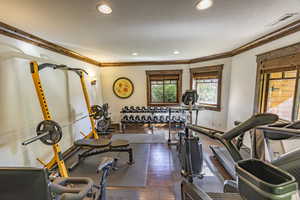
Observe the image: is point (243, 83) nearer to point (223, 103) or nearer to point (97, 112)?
point (223, 103)

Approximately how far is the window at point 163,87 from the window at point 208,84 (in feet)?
2.11

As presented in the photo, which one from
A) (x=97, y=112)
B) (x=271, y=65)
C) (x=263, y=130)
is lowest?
(x=97, y=112)

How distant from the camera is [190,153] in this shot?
180 cm

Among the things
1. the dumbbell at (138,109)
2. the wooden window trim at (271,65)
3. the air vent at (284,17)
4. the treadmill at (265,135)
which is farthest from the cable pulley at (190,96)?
the dumbbell at (138,109)

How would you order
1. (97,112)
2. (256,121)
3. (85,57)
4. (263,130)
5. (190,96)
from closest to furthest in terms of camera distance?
(256,121) < (263,130) < (190,96) < (97,112) < (85,57)

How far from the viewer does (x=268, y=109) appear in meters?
2.82

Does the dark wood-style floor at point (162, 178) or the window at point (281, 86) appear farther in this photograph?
the window at point (281, 86)

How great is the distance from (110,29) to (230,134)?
221cm

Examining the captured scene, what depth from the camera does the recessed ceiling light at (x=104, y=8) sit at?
1485 millimetres

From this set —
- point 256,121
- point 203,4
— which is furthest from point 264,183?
point 203,4

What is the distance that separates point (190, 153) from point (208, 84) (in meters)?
3.49

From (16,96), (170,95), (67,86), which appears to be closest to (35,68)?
(16,96)

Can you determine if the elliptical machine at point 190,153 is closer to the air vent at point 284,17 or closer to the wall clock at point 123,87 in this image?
the air vent at point 284,17

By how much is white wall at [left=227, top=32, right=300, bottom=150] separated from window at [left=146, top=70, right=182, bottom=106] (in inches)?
75.7
